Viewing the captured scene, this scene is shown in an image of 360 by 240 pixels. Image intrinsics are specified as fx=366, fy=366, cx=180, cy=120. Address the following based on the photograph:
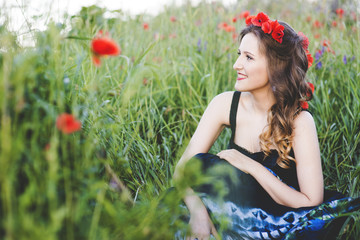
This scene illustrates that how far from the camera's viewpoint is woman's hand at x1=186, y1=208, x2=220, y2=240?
1.58m

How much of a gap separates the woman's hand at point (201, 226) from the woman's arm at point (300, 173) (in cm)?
28

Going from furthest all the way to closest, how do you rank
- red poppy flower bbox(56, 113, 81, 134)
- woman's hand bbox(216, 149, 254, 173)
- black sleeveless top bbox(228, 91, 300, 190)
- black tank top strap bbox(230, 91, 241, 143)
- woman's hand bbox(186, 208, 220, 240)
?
1. black tank top strap bbox(230, 91, 241, 143)
2. black sleeveless top bbox(228, 91, 300, 190)
3. woman's hand bbox(216, 149, 254, 173)
4. woman's hand bbox(186, 208, 220, 240)
5. red poppy flower bbox(56, 113, 81, 134)

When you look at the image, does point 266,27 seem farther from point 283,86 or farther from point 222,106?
point 222,106

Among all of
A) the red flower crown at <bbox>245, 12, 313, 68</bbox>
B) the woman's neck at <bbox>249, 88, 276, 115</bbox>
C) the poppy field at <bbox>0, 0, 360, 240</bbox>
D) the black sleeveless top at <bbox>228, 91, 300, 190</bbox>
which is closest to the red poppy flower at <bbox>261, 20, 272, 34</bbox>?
the red flower crown at <bbox>245, 12, 313, 68</bbox>

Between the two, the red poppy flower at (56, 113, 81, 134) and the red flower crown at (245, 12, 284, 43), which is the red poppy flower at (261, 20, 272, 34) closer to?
the red flower crown at (245, 12, 284, 43)

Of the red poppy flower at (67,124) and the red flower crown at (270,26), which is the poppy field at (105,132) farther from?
the red flower crown at (270,26)

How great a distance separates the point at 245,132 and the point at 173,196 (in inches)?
43.8

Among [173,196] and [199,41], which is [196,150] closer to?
[173,196]

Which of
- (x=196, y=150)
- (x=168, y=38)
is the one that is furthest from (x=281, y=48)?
(x=168, y=38)

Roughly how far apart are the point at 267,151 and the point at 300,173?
0.19m

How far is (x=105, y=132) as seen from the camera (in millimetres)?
1692

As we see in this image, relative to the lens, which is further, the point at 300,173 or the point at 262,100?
the point at 262,100

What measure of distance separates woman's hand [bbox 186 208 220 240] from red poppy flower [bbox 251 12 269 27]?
3.28 ft

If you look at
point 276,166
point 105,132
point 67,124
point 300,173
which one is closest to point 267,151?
point 276,166
